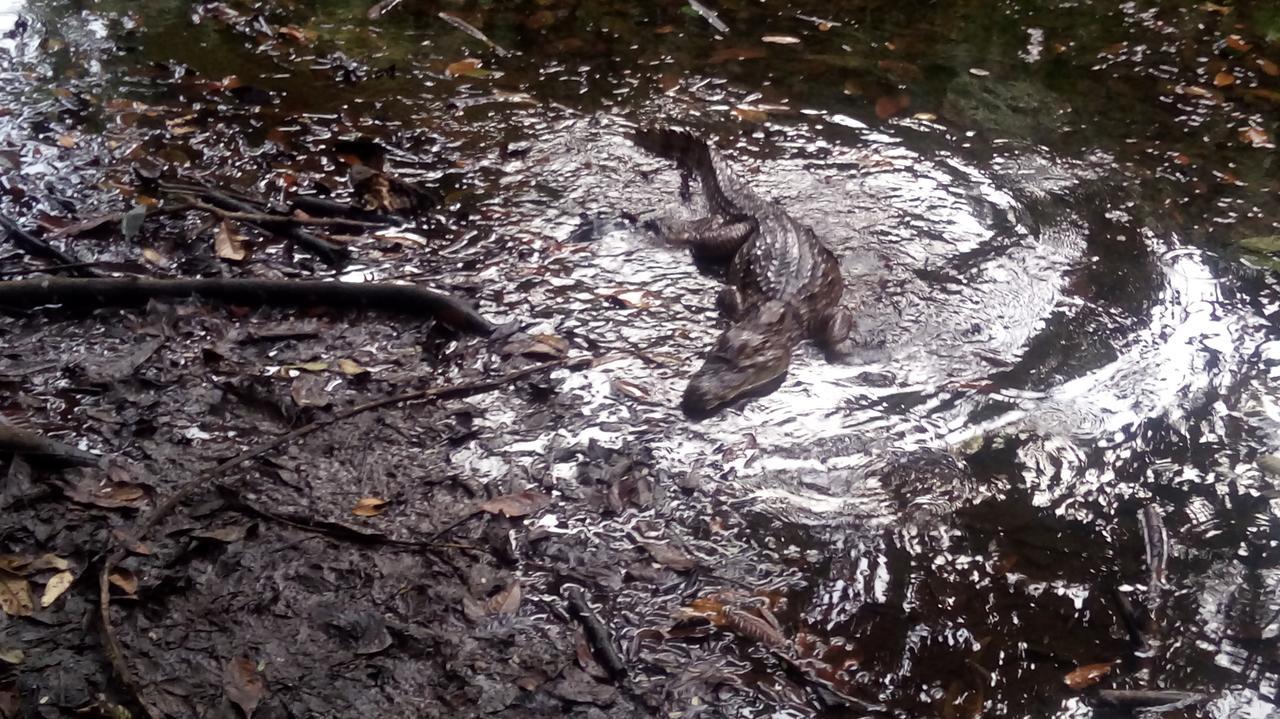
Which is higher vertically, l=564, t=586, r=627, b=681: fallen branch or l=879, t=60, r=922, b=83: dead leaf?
l=879, t=60, r=922, b=83: dead leaf

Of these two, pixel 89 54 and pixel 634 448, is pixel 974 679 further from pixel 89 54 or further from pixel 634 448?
pixel 89 54

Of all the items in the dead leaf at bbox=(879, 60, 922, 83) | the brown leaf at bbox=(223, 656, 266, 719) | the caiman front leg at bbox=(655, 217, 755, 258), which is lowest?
the brown leaf at bbox=(223, 656, 266, 719)

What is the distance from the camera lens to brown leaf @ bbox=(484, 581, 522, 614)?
2.85m

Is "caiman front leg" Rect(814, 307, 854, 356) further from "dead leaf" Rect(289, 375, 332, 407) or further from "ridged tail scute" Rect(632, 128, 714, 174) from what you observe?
"dead leaf" Rect(289, 375, 332, 407)

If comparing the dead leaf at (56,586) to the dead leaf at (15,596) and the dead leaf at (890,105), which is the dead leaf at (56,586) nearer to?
the dead leaf at (15,596)

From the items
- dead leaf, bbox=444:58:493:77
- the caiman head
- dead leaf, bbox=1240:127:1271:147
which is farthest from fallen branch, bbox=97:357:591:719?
dead leaf, bbox=1240:127:1271:147

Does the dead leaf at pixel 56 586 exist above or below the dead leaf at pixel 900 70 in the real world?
below

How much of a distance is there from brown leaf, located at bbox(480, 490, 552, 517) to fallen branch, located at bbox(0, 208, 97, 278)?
2.23 meters

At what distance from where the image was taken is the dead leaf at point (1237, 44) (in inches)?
253

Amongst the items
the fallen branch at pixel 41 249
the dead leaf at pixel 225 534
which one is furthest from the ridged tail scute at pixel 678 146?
the dead leaf at pixel 225 534

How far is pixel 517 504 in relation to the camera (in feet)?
10.5

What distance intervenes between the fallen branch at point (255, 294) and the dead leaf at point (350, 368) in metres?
0.34

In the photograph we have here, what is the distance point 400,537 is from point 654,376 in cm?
126

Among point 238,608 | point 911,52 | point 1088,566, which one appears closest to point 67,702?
point 238,608
